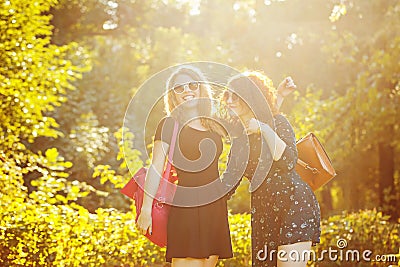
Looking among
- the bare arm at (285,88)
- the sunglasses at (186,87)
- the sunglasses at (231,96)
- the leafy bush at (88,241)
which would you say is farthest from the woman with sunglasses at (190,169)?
the leafy bush at (88,241)

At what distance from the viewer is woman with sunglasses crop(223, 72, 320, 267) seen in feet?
16.6

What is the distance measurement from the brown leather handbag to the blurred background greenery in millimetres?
3515

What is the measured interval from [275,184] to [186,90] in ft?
3.09

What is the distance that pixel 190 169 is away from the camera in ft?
16.2

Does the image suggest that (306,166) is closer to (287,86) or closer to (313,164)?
(313,164)

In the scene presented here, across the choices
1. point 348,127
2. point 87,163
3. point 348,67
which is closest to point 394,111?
point 348,127

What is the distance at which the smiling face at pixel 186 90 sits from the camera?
4992mm

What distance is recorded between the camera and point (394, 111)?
1683 cm

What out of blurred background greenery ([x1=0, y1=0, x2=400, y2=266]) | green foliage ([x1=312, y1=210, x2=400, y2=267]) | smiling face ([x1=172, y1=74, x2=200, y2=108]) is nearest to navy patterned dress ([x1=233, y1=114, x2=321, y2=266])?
smiling face ([x1=172, y1=74, x2=200, y2=108])

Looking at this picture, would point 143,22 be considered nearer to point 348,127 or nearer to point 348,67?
point 348,67

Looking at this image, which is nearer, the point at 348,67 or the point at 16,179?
the point at 16,179

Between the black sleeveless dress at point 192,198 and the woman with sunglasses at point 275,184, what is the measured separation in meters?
0.33

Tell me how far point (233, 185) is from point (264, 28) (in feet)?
56.8

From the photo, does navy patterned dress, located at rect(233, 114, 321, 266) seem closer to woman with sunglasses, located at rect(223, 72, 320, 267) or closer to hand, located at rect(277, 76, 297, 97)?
woman with sunglasses, located at rect(223, 72, 320, 267)
